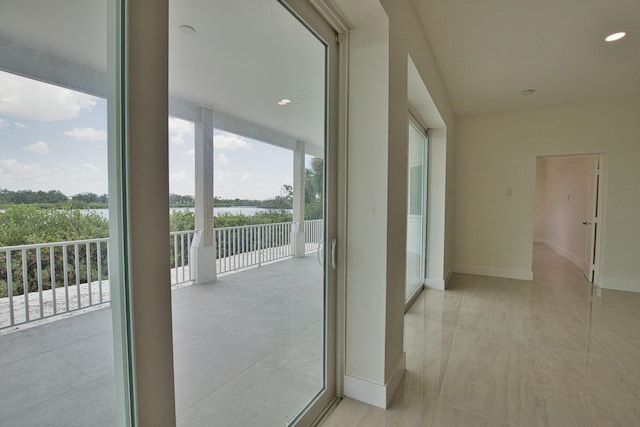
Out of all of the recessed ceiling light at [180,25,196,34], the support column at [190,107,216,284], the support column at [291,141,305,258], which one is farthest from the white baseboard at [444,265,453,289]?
the recessed ceiling light at [180,25,196,34]

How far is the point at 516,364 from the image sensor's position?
2211mm

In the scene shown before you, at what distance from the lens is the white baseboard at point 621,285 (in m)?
4.11

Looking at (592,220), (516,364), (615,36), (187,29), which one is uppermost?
(615,36)

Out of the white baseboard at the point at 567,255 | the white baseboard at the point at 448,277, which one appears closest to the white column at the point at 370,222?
the white baseboard at the point at 448,277

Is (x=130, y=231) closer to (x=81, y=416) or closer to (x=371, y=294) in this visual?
(x=81, y=416)

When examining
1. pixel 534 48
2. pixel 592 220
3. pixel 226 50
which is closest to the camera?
pixel 226 50

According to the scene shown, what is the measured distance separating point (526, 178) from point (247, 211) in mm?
4871

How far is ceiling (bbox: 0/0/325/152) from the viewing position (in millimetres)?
626

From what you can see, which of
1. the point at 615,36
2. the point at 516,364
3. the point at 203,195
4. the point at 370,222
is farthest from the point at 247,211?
the point at 615,36

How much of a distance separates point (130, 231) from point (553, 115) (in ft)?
18.3

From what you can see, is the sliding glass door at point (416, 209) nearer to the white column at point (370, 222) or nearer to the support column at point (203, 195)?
the white column at point (370, 222)

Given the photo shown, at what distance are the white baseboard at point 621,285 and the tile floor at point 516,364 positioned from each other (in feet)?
1.00

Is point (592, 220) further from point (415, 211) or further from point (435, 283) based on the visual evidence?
point (415, 211)

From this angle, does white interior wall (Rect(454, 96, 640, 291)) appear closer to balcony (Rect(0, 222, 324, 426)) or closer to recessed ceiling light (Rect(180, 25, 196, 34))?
balcony (Rect(0, 222, 324, 426))
